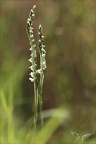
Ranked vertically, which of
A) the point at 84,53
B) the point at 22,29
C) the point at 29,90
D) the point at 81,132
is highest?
the point at 22,29

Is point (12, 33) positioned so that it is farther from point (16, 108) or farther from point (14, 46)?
point (16, 108)

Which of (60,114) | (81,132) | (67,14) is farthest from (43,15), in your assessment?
(60,114)

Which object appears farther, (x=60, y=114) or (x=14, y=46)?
(x=14, y=46)

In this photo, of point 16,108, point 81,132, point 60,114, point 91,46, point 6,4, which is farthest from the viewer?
point 6,4

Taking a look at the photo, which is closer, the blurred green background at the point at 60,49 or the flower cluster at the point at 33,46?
the flower cluster at the point at 33,46

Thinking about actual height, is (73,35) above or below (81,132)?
above

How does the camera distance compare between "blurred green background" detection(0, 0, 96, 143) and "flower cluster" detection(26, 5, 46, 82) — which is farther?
"blurred green background" detection(0, 0, 96, 143)

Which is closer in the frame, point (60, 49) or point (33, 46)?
point (33, 46)

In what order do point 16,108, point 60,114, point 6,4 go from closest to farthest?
1. point 60,114
2. point 16,108
3. point 6,4
